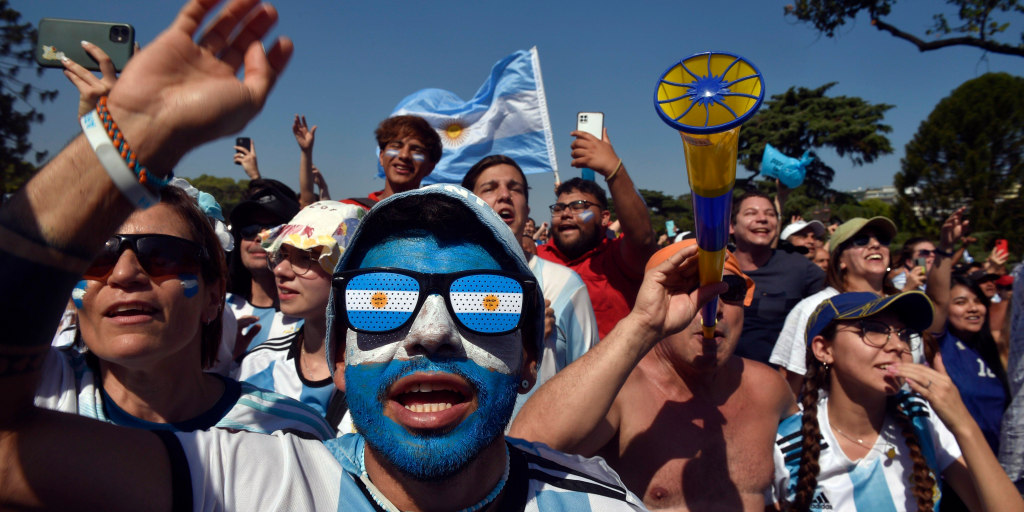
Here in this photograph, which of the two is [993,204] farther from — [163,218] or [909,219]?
[163,218]

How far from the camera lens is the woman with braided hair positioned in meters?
2.59

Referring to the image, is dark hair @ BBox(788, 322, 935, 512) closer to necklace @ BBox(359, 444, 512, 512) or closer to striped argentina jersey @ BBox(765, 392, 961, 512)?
striped argentina jersey @ BBox(765, 392, 961, 512)

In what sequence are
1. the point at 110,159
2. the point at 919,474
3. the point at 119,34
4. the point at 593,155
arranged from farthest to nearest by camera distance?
the point at 593,155 < the point at 919,474 < the point at 119,34 < the point at 110,159

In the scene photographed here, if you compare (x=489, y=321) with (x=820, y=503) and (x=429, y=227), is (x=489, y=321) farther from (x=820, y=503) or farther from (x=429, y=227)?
(x=820, y=503)

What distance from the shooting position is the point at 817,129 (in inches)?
1586

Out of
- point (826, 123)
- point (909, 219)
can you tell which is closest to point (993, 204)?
point (909, 219)

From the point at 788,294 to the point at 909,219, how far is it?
2592 centimetres

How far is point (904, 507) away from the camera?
2.63 m

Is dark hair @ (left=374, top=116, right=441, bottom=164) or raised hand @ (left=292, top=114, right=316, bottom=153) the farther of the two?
raised hand @ (left=292, top=114, right=316, bottom=153)

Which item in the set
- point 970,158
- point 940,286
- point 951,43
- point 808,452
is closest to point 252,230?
point 808,452

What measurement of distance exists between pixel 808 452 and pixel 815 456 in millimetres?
33

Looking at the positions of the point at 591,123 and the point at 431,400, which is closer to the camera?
the point at 431,400

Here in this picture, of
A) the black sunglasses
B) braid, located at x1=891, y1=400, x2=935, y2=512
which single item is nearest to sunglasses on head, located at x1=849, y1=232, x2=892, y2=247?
the black sunglasses

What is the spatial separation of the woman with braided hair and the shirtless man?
0.53ft
